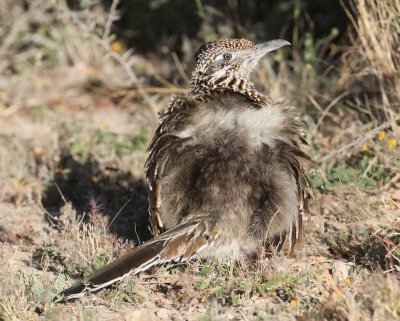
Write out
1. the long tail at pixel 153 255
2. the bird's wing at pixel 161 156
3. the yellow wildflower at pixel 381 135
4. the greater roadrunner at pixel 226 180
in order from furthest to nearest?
the yellow wildflower at pixel 381 135 < the bird's wing at pixel 161 156 < the greater roadrunner at pixel 226 180 < the long tail at pixel 153 255

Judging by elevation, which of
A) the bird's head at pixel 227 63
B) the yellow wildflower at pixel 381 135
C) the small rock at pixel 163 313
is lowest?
the small rock at pixel 163 313

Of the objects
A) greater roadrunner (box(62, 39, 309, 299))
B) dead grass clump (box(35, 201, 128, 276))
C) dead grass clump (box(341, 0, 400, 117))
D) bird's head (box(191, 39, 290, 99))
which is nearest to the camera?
greater roadrunner (box(62, 39, 309, 299))

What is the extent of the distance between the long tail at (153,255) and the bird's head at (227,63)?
132cm

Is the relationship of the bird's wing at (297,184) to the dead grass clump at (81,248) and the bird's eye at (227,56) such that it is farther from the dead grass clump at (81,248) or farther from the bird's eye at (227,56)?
the dead grass clump at (81,248)

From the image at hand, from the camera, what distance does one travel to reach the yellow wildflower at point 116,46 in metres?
10.1

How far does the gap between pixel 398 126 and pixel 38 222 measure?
3.29m

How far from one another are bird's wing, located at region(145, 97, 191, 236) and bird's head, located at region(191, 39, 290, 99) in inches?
24.8

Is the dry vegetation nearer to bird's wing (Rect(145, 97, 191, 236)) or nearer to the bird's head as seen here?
bird's wing (Rect(145, 97, 191, 236))

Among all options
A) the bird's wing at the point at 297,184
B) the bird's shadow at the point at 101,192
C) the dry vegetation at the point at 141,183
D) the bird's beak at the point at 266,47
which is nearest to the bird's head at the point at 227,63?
the bird's beak at the point at 266,47

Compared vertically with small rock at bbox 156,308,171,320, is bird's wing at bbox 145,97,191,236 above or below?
above

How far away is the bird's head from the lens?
5816mm

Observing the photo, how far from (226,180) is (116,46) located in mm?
5551

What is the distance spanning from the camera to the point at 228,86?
5.77 metres

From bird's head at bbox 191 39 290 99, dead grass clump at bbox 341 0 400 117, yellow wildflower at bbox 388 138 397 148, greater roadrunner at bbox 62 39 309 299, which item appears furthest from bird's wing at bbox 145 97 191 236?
dead grass clump at bbox 341 0 400 117
